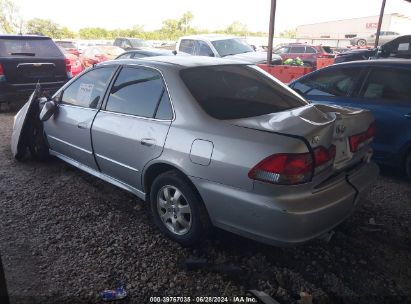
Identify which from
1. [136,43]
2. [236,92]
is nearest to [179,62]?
[236,92]

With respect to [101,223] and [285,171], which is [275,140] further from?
[101,223]

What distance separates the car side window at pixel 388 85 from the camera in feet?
13.2

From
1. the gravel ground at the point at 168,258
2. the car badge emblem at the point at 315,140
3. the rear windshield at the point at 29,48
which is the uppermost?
the rear windshield at the point at 29,48

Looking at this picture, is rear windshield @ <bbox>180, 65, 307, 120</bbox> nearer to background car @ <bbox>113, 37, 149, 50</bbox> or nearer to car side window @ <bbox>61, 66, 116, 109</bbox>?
car side window @ <bbox>61, 66, 116, 109</bbox>

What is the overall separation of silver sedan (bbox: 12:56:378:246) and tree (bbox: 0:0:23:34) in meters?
50.6

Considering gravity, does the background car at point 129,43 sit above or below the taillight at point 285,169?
above

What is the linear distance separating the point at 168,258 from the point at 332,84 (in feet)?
10.6

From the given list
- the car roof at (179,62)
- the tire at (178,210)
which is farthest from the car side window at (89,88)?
the tire at (178,210)

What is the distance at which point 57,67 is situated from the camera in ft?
25.6

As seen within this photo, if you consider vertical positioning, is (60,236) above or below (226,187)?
below

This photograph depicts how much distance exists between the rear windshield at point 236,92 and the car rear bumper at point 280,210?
620 mm

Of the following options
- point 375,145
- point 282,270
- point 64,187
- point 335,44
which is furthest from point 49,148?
point 335,44

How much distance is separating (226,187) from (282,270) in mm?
817

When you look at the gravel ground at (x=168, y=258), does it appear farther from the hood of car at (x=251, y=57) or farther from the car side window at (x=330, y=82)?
the hood of car at (x=251, y=57)
